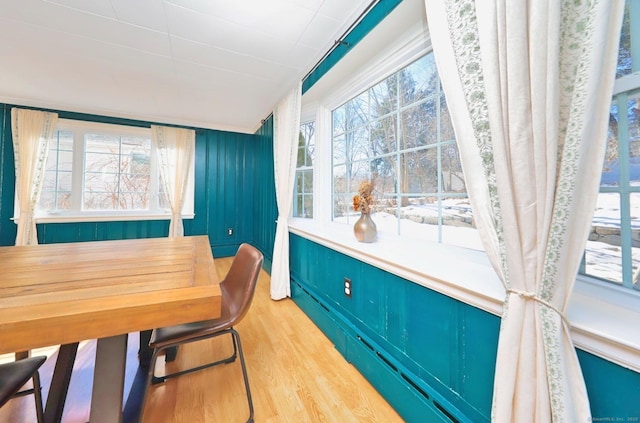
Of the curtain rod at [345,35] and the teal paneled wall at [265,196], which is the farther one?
the teal paneled wall at [265,196]

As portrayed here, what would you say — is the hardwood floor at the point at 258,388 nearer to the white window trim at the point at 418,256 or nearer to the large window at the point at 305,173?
the white window trim at the point at 418,256

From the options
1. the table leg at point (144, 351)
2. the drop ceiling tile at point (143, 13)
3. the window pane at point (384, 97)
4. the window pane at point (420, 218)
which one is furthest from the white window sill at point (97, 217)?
the window pane at point (420, 218)

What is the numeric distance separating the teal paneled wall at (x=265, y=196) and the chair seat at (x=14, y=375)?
2424mm

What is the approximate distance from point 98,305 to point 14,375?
1.59 ft

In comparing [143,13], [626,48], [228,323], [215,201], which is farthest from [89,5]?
[215,201]

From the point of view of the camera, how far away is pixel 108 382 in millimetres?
934

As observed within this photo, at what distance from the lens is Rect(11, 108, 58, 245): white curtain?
3.17m

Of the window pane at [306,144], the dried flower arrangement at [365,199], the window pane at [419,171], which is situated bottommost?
the dried flower arrangement at [365,199]

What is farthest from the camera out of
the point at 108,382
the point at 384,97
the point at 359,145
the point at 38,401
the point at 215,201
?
the point at 215,201

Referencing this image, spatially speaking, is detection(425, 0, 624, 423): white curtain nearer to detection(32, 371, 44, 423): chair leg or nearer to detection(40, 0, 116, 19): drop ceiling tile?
detection(32, 371, 44, 423): chair leg

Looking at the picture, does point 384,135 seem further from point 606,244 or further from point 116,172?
point 116,172

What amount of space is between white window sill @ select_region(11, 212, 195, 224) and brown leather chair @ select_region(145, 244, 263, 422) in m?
3.07

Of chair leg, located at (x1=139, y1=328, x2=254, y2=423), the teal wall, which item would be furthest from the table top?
the teal wall

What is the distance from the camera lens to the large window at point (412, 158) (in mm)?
1286
